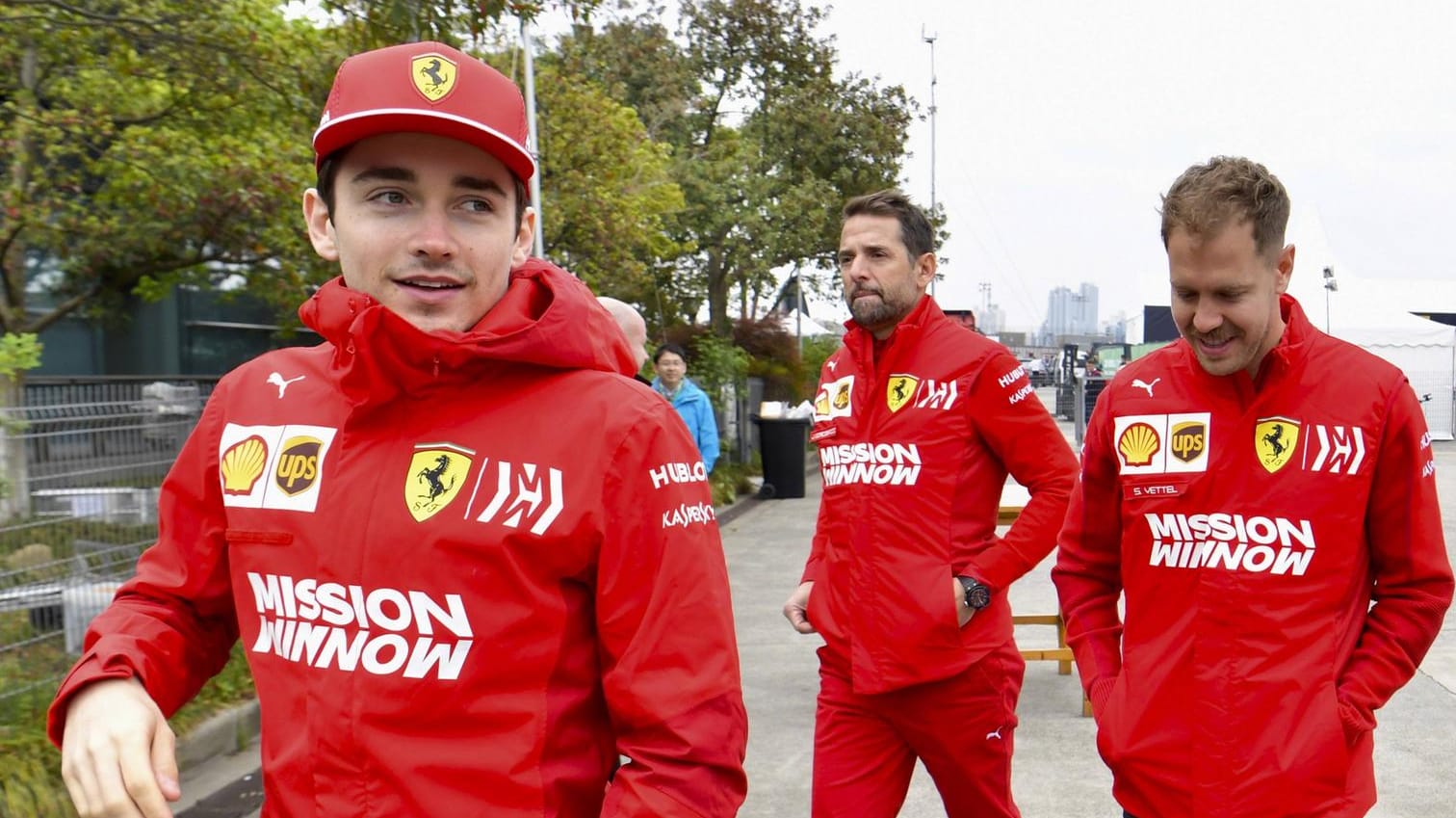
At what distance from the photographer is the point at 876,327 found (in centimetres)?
399

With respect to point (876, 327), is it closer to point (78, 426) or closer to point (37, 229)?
point (78, 426)

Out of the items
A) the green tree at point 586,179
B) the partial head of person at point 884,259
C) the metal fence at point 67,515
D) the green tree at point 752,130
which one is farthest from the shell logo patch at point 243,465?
the green tree at point 752,130

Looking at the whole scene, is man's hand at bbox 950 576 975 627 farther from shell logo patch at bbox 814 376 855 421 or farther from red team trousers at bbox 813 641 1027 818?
shell logo patch at bbox 814 376 855 421

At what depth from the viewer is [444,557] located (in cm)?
155

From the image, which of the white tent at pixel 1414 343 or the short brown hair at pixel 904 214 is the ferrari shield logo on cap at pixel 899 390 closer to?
the short brown hair at pixel 904 214

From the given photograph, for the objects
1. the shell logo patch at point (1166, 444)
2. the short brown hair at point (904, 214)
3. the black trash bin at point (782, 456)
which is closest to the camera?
the shell logo patch at point (1166, 444)

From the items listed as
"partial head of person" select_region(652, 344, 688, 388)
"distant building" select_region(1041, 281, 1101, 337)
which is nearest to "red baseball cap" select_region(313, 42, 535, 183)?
"partial head of person" select_region(652, 344, 688, 388)

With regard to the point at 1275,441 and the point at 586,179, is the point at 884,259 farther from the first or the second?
the point at 586,179

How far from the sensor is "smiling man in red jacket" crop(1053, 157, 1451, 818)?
243cm

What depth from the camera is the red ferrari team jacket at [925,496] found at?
11.9 ft

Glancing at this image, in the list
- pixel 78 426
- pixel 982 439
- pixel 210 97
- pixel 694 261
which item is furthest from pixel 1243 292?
pixel 694 261

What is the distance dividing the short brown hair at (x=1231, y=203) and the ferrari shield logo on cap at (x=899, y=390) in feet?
4.42

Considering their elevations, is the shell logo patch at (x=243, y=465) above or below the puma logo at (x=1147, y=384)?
below

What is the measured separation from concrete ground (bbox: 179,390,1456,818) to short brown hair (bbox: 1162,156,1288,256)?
343 centimetres
